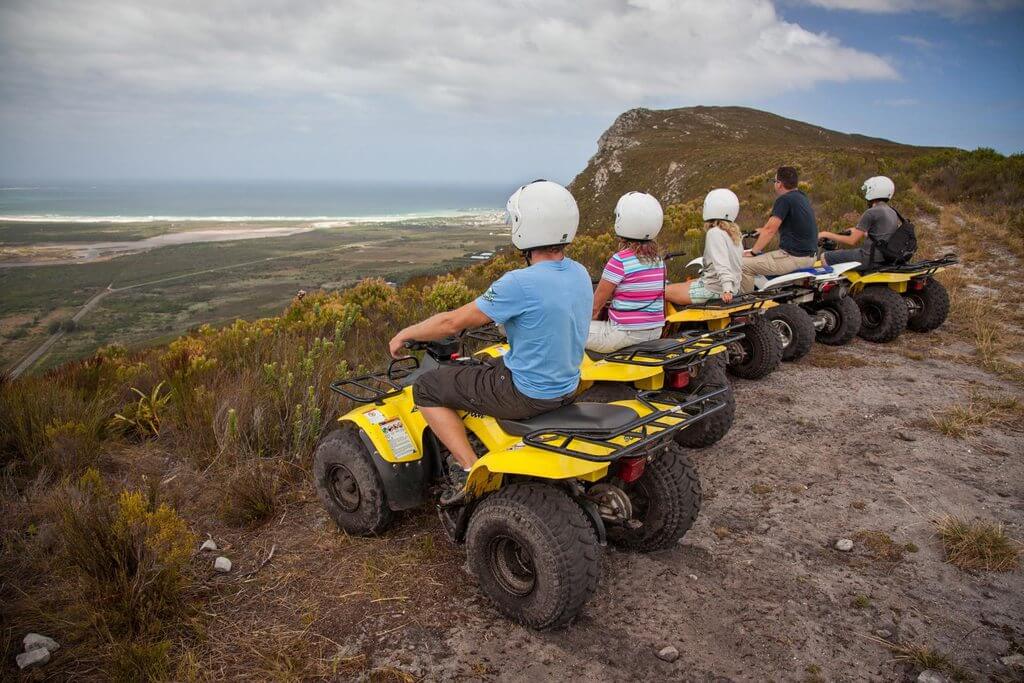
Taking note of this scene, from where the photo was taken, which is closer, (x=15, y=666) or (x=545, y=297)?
(x=15, y=666)

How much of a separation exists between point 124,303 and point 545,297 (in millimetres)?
21043

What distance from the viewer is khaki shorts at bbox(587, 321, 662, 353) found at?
493 centimetres

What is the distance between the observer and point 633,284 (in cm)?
484

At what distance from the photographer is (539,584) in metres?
2.73

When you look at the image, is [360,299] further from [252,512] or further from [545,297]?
[545,297]

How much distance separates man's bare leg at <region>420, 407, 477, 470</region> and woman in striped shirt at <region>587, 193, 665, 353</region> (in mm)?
1881

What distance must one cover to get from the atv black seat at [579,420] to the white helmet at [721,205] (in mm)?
3687

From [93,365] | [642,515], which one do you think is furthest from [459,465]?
[93,365]

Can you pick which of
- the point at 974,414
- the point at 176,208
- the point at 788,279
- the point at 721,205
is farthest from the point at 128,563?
the point at 176,208

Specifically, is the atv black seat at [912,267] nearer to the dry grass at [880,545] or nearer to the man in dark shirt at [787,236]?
the man in dark shirt at [787,236]

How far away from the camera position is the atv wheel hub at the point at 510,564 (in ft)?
9.62

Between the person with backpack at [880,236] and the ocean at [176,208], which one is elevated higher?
the ocean at [176,208]

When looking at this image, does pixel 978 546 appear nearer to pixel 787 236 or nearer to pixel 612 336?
pixel 612 336

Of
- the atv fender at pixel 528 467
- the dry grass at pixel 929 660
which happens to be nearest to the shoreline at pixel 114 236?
the atv fender at pixel 528 467
